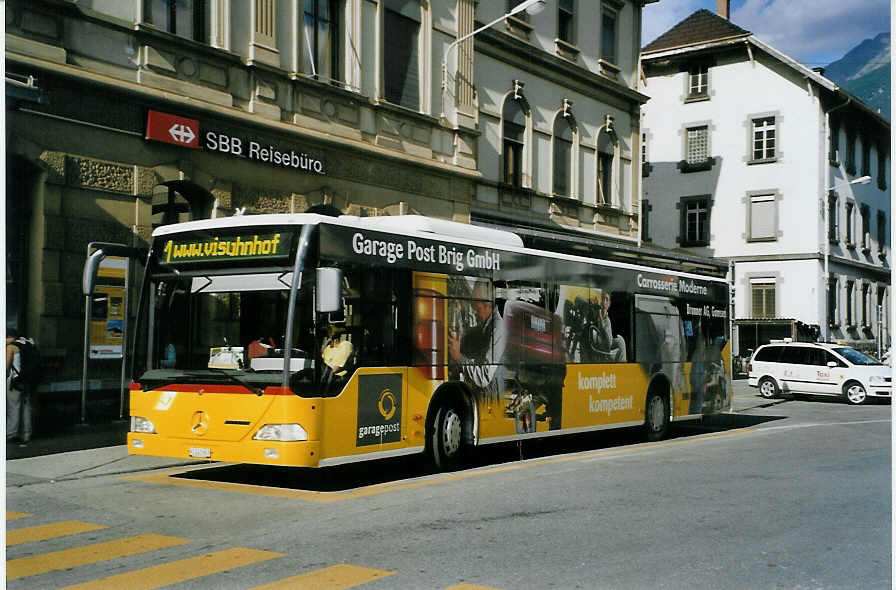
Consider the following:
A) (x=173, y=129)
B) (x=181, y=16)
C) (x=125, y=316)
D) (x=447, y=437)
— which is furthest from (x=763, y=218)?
(x=447, y=437)

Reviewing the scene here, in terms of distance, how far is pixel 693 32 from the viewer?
48.2 metres

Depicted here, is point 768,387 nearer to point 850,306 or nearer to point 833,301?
point 850,306

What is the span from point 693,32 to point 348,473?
40.6m

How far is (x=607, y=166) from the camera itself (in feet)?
103

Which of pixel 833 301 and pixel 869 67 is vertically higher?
pixel 869 67

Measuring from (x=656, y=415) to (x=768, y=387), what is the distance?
1467 cm

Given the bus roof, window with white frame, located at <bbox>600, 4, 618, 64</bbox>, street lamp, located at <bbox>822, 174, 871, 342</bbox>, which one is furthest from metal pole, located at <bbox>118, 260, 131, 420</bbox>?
street lamp, located at <bbox>822, 174, 871, 342</bbox>

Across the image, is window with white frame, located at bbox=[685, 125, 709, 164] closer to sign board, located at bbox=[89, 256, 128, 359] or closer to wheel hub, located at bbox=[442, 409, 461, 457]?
sign board, located at bbox=[89, 256, 128, 359]

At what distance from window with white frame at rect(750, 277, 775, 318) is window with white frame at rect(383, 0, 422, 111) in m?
27.0

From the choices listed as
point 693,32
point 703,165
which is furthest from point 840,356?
point 693,32

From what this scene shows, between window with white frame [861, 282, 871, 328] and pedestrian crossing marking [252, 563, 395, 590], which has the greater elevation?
window with white frame [861, 282, 871, 328]

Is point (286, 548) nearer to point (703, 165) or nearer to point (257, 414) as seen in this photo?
point (257, 414)

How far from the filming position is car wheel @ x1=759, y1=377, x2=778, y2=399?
3070 centimetres

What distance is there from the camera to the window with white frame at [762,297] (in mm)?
44625
